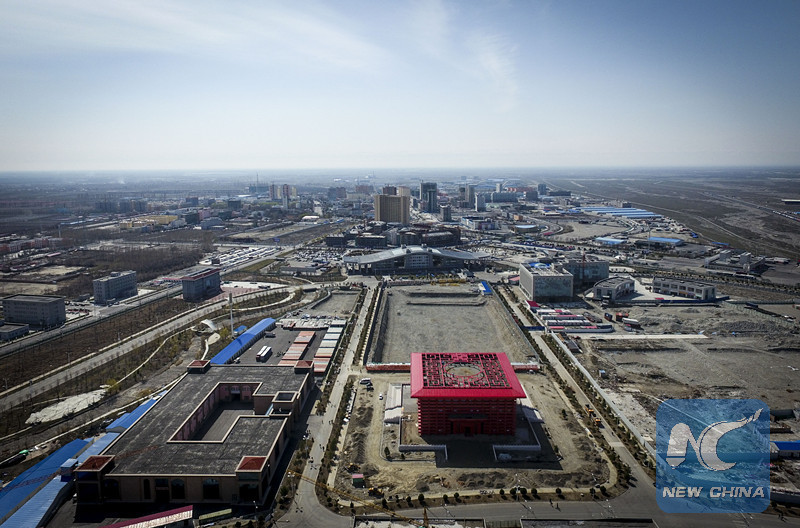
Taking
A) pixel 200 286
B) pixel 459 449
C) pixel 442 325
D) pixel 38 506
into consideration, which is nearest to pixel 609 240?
pixel 442 325

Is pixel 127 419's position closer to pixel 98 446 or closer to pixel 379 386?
pixel 98 446

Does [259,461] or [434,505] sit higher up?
[259,461]

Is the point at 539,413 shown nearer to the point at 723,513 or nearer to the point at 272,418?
the point at 723,513

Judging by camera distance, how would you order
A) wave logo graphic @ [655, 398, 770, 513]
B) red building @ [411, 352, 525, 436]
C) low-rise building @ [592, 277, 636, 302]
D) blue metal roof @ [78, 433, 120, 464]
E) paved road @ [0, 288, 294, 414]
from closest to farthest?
wave logo graphic @ [655, 398, 770, 513] < blue metal roof @ [78, 433, 120, 464] < red building @ [411, 352, 525, 436] < paved road @ [0, 288, 294, 414] < low-rise building @ [592, 277, 636, 302]

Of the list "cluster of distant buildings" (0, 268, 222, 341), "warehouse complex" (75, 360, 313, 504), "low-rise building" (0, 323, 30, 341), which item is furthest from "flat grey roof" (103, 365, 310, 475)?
"cluster of distant buildings" (0, 268, 222, 341)

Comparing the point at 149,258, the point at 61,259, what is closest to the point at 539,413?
the point at 149,258

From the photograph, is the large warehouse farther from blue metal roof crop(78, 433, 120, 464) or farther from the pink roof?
blue metal roof crop(78, 433, 120, 464)
